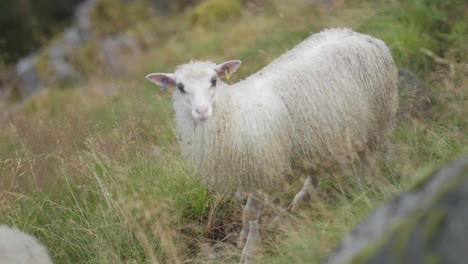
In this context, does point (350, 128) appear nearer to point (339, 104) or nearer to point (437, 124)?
point (339, 104)

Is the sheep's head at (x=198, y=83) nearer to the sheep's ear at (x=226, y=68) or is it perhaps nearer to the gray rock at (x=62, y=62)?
the sheep's ear at (x=226, y=68)

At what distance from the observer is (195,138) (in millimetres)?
3512

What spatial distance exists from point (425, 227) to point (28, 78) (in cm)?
1353

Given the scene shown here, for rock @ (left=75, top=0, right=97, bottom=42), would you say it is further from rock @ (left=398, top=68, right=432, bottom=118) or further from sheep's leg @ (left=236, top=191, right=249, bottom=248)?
sheep's leg @ (left=236, top=191, right=249, bottom=248)

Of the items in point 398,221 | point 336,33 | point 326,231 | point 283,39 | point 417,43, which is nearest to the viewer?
point 398,221

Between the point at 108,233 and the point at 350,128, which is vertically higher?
→ the point at 350,128

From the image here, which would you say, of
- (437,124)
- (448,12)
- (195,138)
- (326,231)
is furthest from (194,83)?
(448,12)

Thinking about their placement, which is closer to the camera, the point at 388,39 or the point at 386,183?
the point at 386,183

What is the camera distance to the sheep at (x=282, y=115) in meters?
3.44

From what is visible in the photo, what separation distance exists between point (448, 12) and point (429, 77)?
112cm

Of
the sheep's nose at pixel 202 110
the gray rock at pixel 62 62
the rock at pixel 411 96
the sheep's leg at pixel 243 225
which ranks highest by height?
the sheep's nose at pixel 202 110

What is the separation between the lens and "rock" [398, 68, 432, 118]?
4.08 metres

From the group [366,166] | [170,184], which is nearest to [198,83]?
[170,184]

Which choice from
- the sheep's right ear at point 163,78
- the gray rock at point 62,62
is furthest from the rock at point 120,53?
the sheep's right ear at point 163,78
